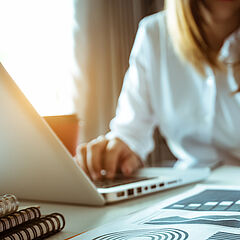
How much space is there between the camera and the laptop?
46 centimetres

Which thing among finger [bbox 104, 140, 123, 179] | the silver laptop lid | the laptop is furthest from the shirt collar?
the silver laptop lid

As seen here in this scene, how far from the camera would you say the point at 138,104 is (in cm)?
132

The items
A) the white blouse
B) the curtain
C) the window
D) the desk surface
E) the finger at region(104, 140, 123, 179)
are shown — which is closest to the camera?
the desk surface

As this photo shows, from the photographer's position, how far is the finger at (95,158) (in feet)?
2.76

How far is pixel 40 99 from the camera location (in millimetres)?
1790

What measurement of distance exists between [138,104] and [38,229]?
0.96m

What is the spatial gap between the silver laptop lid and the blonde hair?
74 cm

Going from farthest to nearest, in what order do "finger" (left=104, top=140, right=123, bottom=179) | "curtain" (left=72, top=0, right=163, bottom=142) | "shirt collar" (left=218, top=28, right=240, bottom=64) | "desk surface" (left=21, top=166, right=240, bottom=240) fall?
"curtain" (left=72, top=0, right=163, bottom=142), "shirt collar" (left=218, top=28, right=240, bottom=64), "finger" (left=104, top=140, right=123, bottom=179), "desk surface" (left=21, top=166, right=240, bottom=240)

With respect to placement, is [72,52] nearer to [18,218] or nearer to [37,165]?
[37,165]

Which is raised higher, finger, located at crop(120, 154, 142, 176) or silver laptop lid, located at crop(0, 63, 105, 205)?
silver laptop lid, located at crop(0, 63, 105, 205)

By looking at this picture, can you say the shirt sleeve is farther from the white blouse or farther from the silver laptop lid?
the silver laptop lid

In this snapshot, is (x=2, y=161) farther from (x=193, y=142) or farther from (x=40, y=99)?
(x=40, y=99)

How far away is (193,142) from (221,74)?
0.25 meters

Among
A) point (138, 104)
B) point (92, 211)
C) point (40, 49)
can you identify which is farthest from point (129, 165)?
point (40, 49)
